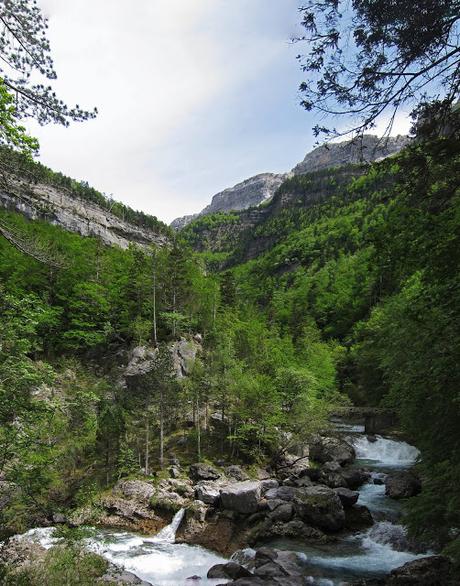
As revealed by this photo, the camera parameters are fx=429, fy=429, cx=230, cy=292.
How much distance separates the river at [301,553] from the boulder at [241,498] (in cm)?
272

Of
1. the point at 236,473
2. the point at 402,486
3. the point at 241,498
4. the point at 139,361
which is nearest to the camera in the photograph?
the point at 241,498

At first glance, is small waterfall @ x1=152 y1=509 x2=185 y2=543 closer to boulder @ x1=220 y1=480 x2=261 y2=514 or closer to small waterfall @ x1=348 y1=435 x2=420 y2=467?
boulder @ x1=220 y1=480 x2=261 y2=514

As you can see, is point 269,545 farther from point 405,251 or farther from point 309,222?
point 309,222

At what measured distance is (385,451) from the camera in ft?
118

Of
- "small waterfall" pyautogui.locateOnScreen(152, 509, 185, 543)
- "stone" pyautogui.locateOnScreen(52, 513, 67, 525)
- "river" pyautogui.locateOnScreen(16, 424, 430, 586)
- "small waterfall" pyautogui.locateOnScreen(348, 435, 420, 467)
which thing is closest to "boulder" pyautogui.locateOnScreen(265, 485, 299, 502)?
"river" pyautogui.locateOnScreen(16, 424, 430, 586)

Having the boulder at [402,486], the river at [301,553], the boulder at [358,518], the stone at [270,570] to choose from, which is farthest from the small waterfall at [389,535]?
the stone at [270,570]

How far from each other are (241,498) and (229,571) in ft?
23.0

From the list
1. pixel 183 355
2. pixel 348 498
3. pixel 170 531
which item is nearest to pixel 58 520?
pixel 170 531

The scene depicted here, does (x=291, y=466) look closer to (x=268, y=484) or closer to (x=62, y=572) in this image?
(x=268, y=484)

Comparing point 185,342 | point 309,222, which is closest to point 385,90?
point 185,342

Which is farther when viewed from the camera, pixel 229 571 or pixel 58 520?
pixel 58 520

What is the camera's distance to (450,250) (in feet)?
27.6

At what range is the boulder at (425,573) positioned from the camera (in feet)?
46.1

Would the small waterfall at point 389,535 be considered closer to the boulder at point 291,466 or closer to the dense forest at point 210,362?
the dense forest at point 210,362
